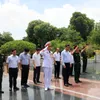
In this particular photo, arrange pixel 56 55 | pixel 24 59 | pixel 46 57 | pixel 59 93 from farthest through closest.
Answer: pixel 56 55, pixel 24 59, pixel 46 57, pixel 59 93

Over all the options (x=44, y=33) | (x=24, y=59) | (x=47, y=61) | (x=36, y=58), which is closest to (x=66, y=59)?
(x=47, y=61)

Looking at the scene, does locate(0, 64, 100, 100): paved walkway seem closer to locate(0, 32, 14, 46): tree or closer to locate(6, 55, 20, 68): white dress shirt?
locate(6, 55, 20, 68): white dress shirt

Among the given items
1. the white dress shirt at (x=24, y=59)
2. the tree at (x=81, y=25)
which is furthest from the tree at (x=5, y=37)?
the white dress shirt at (x=24, y=59)

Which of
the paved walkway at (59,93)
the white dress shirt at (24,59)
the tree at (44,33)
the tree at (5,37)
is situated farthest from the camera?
the tree at (5,37)

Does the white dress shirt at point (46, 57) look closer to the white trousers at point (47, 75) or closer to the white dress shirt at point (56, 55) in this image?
the white trousers at point (47, 75)

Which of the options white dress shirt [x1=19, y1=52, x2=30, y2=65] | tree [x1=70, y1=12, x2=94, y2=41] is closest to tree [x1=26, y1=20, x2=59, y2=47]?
tree [x1=70, y1=12, x2=94, y2=41]

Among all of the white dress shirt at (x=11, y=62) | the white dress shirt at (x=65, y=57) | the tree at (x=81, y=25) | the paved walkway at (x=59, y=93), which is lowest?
the paved walkway at (x=59, y=93)

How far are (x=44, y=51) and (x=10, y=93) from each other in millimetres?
2021

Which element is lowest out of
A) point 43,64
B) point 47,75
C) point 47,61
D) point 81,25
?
point 47,75

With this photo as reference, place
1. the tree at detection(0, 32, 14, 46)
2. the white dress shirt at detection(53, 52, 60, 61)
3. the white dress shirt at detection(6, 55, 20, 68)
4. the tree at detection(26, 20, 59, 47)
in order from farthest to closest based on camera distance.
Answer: the tree at detection(0, 32, 14, 46)
the tree at detection(26, 20, 59, 47)
the white dress shirt at detection(53, 52, 60, 61)
the white dress shirt at detection(6, 55, 20, 68)

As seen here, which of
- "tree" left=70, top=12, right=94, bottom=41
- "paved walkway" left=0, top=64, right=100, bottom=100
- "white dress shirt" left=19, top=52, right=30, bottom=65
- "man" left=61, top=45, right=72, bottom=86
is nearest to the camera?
"paved walkway" left=0, top=64, right=100, bottom=100

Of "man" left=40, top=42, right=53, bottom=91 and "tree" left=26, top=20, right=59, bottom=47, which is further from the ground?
"tree" left=26, top=20, right=59, bottom=47

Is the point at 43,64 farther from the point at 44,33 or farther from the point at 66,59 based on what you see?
the point at 44,33

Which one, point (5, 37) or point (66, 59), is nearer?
point (66, 59)
